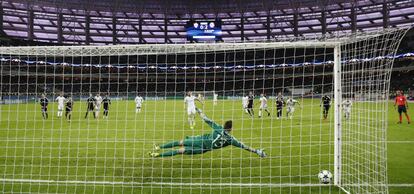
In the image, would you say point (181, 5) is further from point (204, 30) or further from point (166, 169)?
point (166, 169)

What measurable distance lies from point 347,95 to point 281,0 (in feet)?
159

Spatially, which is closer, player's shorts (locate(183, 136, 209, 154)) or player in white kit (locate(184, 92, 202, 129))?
Result: player's shorts (locate(183, 136, 209, 154))

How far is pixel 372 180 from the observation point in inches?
277

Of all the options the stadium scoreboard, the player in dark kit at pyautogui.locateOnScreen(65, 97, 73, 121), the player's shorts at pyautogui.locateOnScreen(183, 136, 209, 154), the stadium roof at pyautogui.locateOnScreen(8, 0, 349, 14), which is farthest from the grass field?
the stadium roof at pyautogui.locateOnScreen(8, 0, 349, 14)

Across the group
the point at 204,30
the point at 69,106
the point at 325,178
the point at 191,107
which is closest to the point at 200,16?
the point at 204,30

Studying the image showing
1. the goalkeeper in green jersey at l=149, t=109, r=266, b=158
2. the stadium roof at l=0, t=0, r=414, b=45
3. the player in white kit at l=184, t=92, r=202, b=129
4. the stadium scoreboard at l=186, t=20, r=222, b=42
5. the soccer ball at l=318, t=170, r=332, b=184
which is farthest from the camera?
the stadium roof at l=0, t=0, r=414, b=45

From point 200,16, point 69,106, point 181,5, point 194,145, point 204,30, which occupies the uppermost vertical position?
point 181,5

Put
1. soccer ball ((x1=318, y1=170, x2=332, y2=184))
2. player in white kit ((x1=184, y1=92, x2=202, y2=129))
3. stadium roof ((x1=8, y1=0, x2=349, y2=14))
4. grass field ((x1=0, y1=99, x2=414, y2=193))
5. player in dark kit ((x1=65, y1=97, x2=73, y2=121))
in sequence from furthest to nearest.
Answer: stadium roof ((x1=8, y1=0, x2=349, y2=14))
player in dark kit ((x1=65, y1=97, x2=73, y2=121))
player in white kit ((x1=184, y1=92, x2=202, y2=129))
soccer ball ((x1=318, y1=170, x2=332, y2=184))
grass field ((x1=0, y1=99, x2=414, y2=193))

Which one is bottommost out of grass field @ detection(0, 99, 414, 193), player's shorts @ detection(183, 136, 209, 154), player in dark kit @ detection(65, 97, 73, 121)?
grass field @ detection(0, 99, 414, 193)

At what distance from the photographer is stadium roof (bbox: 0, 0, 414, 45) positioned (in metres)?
53.5

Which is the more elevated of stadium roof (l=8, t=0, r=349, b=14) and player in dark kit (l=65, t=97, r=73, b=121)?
stadium roof (l=8, t=0, r=349, b=14)

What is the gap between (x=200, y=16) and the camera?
2446 inches

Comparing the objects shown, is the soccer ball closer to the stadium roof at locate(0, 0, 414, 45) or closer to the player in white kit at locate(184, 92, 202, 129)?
the player in white kit at locate(184, 92, 202, 129)

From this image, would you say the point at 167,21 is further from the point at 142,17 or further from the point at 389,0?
the point at 389,0
